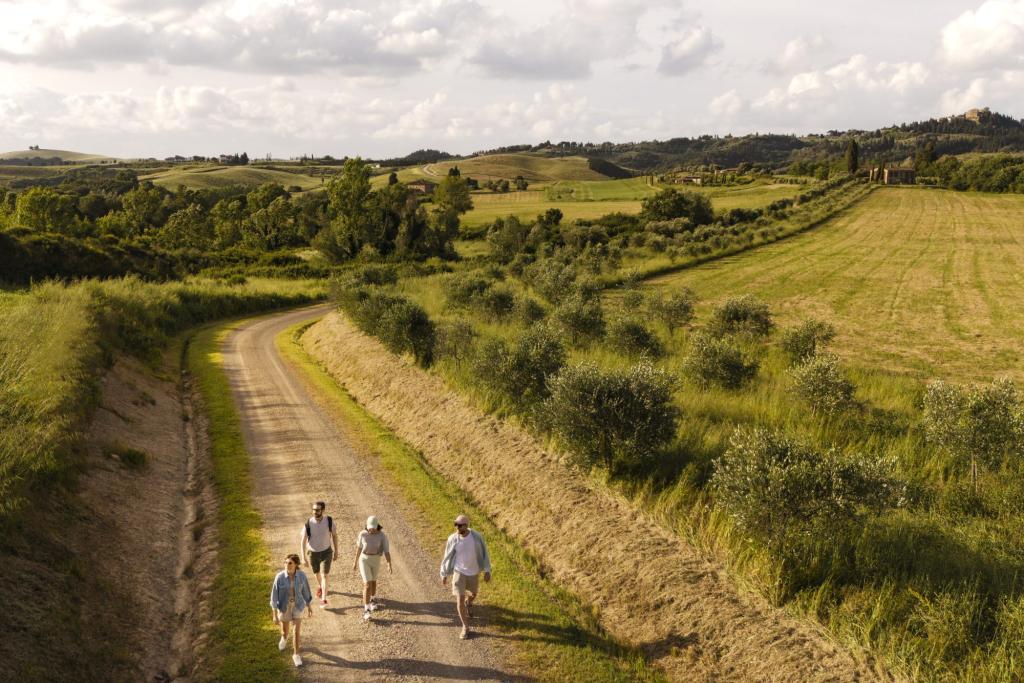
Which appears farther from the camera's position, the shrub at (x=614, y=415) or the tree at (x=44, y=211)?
the tree at (x=44, y=211)

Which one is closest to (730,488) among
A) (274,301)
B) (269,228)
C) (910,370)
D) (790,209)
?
(910,370)

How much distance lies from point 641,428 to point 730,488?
3.88 m

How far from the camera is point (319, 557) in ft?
44.1

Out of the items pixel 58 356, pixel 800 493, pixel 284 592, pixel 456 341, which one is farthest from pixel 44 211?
pixel 800 493

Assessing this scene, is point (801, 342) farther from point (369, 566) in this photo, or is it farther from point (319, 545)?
point (319, 545)

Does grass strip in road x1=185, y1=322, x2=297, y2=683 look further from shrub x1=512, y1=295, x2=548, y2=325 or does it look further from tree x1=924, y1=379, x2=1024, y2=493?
shrub x1=512, y1=295, x2=548, y2=325

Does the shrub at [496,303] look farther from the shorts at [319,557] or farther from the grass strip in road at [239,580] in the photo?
the shorts at [319,557]

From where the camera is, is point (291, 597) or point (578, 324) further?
point (578, 324)

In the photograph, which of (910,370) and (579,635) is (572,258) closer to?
(910,370)

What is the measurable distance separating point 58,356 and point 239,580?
1418cm

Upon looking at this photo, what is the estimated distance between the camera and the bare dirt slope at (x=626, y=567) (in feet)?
35.1

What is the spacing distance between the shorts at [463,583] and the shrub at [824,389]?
12.8 metres

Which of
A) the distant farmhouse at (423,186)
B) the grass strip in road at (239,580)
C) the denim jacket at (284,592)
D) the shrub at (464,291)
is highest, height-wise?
the distant farmhouse at (423,186)

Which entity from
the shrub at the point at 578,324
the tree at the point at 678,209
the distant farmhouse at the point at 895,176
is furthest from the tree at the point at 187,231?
the distant farmhouse at the point at 895,176
